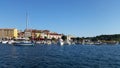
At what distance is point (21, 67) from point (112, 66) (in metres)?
13.7

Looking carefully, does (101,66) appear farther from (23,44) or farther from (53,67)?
(23,44)

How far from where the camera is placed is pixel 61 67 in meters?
37.1

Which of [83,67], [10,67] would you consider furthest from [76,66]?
[10,67]

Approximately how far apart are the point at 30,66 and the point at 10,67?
288cm

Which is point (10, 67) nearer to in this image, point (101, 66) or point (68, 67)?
point (68, 67)

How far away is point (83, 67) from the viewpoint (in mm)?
37594

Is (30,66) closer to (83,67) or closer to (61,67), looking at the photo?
(61,67)

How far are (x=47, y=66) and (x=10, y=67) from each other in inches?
214

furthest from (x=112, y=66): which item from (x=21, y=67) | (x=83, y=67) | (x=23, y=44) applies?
(x=23, y=44)

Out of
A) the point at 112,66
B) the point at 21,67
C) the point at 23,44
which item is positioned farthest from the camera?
the point at 23,44

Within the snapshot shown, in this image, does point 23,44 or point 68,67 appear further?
point 23,44

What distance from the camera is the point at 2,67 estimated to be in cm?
3634

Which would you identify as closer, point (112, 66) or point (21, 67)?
point (21, 67)

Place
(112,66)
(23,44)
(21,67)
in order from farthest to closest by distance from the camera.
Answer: (23,44) < (112,66) < (21,67)
